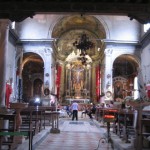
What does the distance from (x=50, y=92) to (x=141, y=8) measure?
66.2 ft

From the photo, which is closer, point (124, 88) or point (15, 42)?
point (15, 42)

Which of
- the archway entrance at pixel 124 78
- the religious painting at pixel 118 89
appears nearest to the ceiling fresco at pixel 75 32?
the archway entrance at pixel 124 78

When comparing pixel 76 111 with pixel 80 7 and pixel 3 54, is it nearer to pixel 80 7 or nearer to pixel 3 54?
pixel 3 54

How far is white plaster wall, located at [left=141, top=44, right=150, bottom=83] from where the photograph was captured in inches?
1040

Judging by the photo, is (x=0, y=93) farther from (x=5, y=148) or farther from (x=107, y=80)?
(x=107, y=80)

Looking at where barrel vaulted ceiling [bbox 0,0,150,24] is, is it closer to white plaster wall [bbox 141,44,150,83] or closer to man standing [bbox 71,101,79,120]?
man standing [bbox 71,101,79,120]

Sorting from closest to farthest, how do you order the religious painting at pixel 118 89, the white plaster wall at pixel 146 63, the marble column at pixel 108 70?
1. the white plaster wall at pixel 146 63
2. the marble column at pixel 108 70
3. the religious painting at pixel 118 89

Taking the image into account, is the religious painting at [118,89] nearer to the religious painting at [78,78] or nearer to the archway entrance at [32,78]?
the religious painting at [78,78]

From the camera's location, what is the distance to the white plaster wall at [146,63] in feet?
86.7

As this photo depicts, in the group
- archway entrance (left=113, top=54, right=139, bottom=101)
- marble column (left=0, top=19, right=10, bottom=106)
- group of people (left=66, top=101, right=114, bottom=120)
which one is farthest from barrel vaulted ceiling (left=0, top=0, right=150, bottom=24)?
archway entrance (left=113, top=54, right=139, bottom=101)

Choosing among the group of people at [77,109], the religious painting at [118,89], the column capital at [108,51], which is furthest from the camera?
the religious painting at [118,89]

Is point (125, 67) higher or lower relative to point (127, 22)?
lower

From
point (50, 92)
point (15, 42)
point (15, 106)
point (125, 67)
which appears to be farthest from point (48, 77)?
point (15, 106)

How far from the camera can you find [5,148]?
26.9 ft
